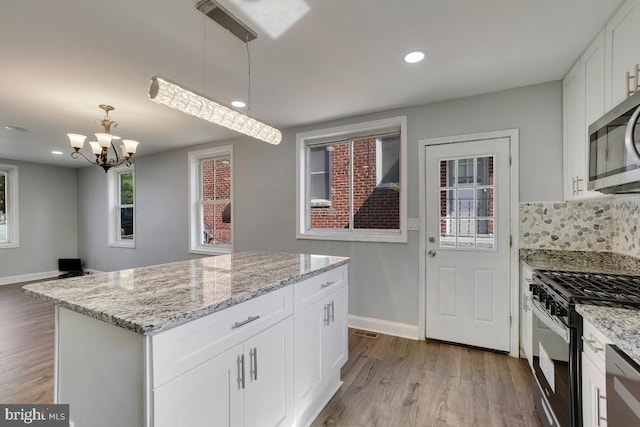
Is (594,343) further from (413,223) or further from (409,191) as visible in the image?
(409,191)

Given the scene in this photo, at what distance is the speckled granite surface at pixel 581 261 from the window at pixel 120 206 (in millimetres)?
6591

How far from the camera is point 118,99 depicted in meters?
2.87

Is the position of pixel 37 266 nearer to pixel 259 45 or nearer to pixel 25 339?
pixel 25 339

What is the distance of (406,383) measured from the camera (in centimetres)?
227

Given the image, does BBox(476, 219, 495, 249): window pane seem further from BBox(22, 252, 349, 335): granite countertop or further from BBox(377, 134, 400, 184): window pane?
BBox(22, 252, 349, 335): granite countertop

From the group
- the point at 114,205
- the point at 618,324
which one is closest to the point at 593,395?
the point at 618,324

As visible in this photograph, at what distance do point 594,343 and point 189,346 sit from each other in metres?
1.59

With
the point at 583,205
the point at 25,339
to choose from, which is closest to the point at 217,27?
the point at 583,205

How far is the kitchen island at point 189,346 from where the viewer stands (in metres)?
1.02

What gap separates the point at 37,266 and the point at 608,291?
8.74 m

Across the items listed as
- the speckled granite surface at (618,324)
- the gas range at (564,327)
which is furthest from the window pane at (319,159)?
the speckled granite surface at (618,324)

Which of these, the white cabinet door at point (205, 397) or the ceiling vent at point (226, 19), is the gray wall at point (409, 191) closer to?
the ceiling vent at point (226, 19)

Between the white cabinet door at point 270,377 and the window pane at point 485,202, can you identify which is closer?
the white cabinet door at point 270,377

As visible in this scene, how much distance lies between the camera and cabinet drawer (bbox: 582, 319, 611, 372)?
43.8 inches
